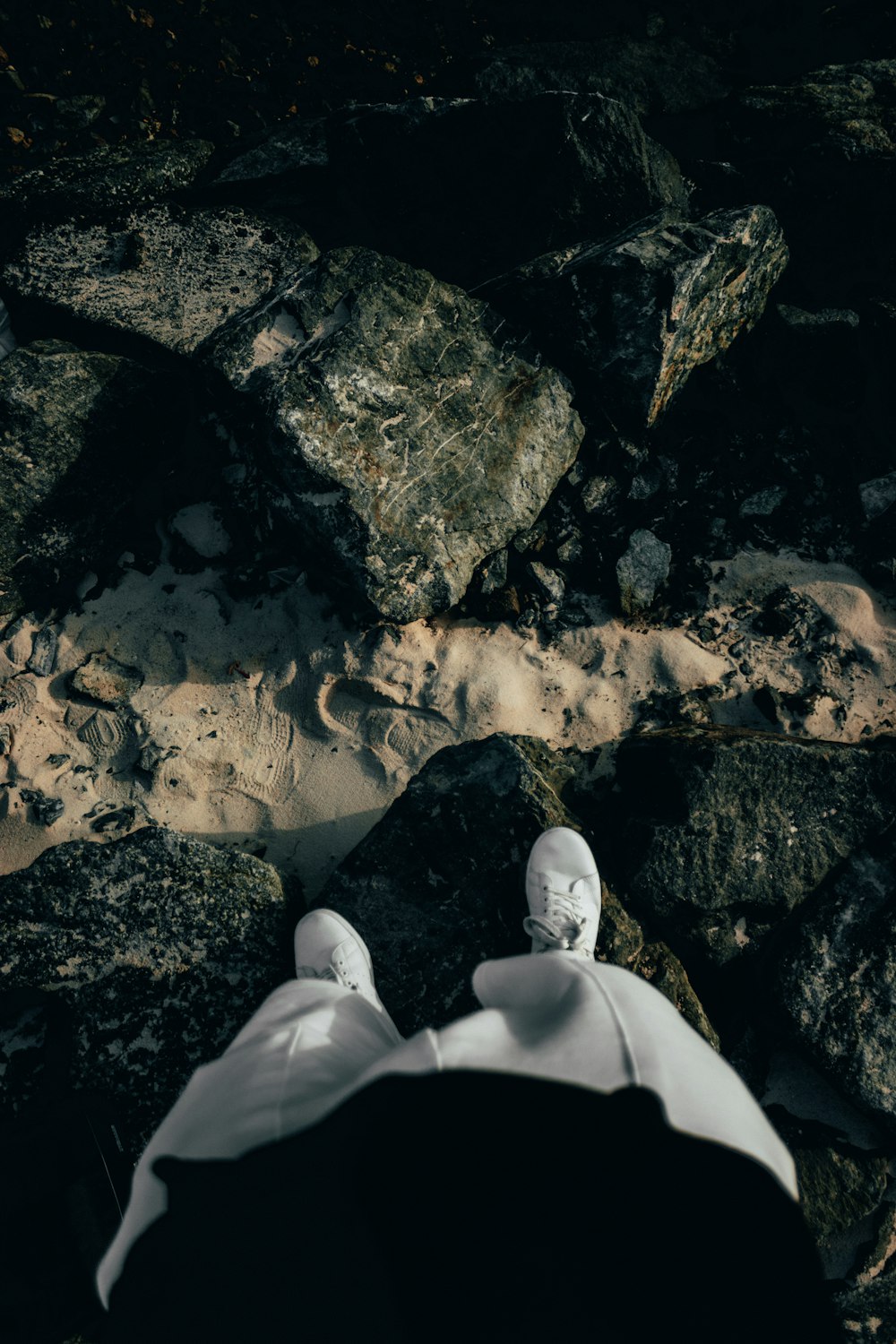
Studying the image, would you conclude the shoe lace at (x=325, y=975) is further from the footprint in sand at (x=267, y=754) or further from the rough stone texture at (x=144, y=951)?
the footprint in sand at (x=267, y=754)

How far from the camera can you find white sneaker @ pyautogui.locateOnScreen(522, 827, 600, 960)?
2416 millimetres

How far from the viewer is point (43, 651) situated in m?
3.05

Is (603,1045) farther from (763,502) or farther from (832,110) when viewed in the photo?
(832,110)

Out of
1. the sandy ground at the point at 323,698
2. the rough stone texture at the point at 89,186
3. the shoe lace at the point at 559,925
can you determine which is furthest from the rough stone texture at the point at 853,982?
the rough stone texture at the point at 89,186

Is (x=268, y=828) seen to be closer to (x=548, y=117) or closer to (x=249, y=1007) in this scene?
(x=249, y=1007)

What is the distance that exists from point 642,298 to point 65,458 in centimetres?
229

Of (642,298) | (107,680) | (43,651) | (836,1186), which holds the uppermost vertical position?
(642,298)

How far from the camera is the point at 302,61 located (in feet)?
12.4

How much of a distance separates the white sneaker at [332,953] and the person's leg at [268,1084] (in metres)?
0.29

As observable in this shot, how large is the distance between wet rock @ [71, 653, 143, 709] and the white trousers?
5.15ft

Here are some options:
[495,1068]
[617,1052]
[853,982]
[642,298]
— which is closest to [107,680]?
[495,1068]

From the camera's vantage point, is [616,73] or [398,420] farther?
[616,73]

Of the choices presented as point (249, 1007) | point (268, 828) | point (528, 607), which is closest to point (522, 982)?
point (249, 1007)

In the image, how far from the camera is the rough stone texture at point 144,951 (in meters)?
2.39
